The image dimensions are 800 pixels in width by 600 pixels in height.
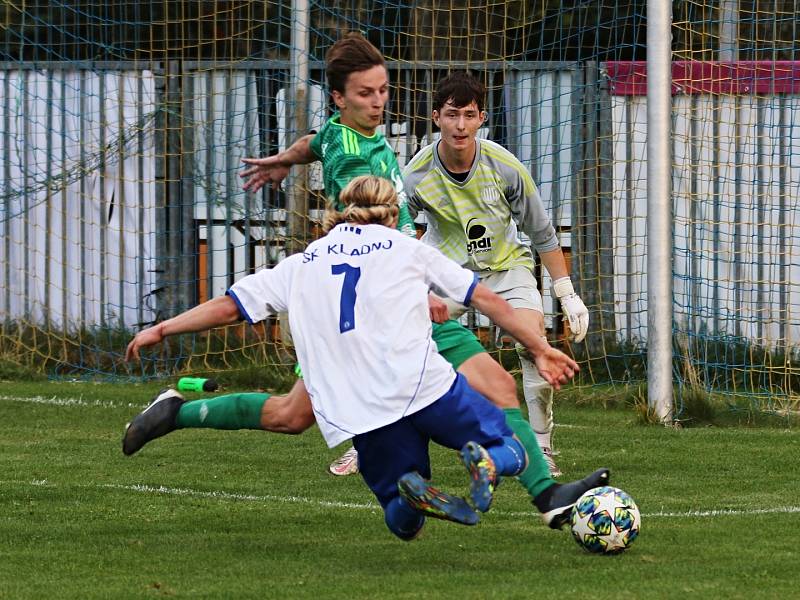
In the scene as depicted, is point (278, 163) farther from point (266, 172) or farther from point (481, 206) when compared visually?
point (481, 206)

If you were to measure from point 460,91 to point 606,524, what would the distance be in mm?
2323

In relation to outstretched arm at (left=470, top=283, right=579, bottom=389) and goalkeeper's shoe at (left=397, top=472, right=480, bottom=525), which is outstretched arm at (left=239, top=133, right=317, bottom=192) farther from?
goalkeeper's shoe at (left=397, top=472, right=480, bottom=525)

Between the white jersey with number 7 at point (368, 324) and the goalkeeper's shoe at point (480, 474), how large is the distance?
0.27 metres

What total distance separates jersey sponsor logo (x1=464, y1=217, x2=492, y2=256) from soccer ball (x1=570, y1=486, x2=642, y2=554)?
2041 millimetres

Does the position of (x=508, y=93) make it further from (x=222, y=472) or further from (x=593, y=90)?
(x=222, y=472)

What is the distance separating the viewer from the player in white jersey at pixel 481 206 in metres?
7.11

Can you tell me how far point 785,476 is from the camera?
7645 millimetres

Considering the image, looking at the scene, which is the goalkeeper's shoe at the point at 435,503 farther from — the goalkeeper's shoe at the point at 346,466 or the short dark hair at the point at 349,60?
the goalkeeper's shoe at the point at 346,466

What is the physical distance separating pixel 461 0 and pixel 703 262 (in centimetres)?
286

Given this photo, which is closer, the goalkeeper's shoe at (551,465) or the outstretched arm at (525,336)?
the outstretched arm at (525,336)

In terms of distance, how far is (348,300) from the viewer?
5309 millimetres

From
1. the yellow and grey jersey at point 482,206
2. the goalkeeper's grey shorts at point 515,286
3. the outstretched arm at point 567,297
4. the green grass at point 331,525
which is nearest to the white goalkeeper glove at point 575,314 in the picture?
the outstretched arm at point 567,297

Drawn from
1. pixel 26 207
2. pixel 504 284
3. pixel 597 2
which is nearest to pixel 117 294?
pixel 26 207

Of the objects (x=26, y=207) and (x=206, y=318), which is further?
(x=26, y=207)
